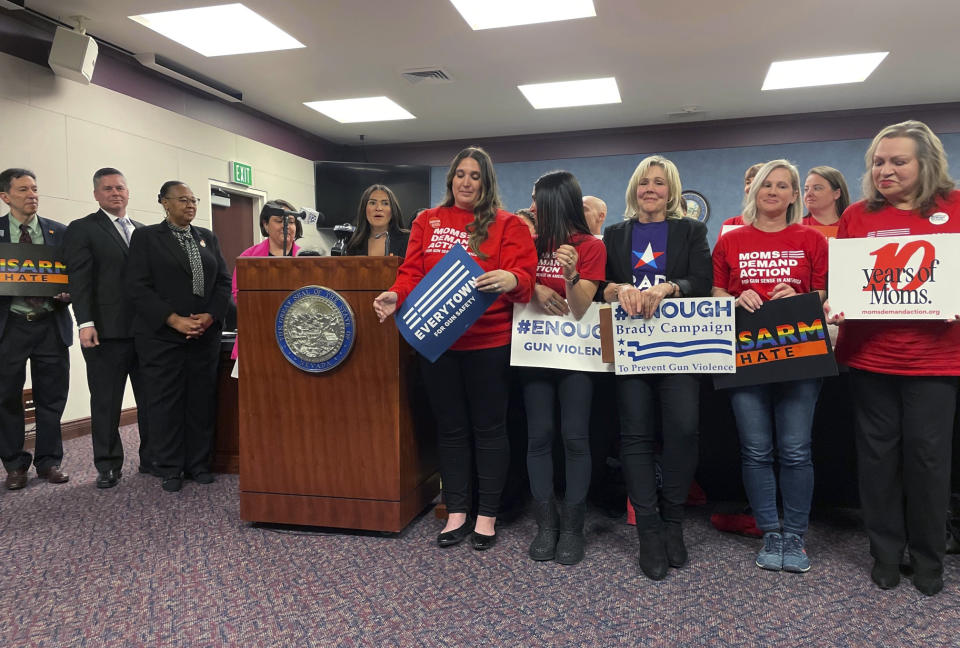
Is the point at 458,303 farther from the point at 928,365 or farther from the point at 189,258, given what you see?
the point at 189,258

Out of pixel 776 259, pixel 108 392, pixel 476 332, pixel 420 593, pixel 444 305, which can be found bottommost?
pixel 420 593

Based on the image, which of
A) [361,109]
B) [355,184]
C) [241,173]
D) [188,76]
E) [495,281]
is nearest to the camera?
[495,281]

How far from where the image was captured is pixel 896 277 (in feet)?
6.12

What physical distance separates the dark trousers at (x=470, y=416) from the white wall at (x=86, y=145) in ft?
11.8

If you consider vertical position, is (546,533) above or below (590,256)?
below

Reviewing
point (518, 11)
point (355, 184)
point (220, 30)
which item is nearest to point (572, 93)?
point (518, 11)

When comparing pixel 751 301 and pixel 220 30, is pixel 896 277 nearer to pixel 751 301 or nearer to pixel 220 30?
pixel 751 301

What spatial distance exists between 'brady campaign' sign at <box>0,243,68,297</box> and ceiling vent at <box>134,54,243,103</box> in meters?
2.67

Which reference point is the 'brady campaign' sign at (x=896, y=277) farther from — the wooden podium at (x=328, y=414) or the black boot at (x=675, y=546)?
the wooden podium at (x=328, y=414)

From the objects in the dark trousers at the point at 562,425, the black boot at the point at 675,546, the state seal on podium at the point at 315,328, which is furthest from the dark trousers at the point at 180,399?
the black boot at the point at 675,546

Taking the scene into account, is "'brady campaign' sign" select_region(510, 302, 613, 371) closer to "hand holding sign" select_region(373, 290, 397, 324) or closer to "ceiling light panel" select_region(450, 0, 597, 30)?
"hand holding sign" select_region(373, 290, 397, 324)

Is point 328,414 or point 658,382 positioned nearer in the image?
point 658,382

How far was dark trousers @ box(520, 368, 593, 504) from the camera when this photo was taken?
2166 mm

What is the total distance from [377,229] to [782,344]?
6.29ft
